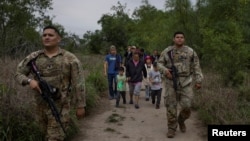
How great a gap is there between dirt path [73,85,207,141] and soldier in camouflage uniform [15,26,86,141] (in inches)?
87.2

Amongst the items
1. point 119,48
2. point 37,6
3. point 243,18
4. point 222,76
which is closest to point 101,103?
point 222,76

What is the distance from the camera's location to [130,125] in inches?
331

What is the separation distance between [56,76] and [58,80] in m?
0.06

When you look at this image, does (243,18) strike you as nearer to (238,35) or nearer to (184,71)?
(238,35)

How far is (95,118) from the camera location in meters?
9.09

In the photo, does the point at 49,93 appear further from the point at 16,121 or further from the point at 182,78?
the point at 182,78

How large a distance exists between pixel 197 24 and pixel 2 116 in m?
16.8

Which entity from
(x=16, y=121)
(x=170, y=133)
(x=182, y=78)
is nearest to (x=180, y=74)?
(x=182, y=78)

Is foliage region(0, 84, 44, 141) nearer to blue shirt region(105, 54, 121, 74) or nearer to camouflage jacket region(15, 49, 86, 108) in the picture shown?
camouflage jacket region(15, 49, 86, 108)

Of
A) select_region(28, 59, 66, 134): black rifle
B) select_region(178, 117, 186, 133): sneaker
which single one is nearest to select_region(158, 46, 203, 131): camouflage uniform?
select_region(178, 117, 186, 133): sneaker

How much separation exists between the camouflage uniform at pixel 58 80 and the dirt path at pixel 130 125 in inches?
86.7

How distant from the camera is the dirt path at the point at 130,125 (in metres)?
7.35

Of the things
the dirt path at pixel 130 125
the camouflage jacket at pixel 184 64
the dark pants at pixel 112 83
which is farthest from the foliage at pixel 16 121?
the dark pants at pixel 112 83

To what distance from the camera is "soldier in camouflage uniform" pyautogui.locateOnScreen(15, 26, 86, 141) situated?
504 centimetres
